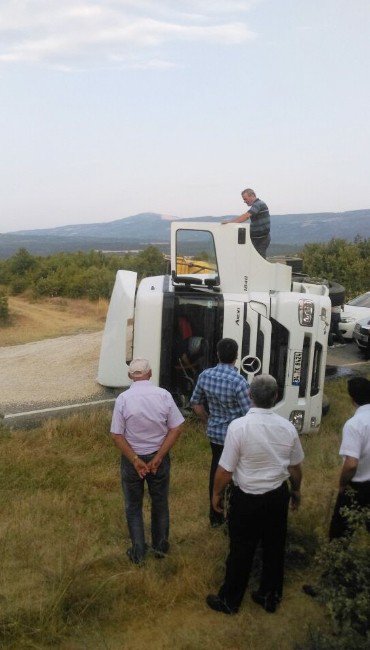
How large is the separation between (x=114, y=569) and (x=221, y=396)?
60.2 inches

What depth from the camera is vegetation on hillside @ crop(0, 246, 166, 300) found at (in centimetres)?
3120

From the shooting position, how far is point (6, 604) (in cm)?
400

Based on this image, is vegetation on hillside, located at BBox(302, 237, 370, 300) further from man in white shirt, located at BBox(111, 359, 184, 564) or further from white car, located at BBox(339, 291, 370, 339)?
man in white shirt, located at BBox(111, 359, 184, 564)

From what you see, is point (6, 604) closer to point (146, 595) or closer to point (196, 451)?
point (146, 595)

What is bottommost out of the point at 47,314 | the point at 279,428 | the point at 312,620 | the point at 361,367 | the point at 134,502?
the point at 47,314

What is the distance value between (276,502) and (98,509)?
2.44 m

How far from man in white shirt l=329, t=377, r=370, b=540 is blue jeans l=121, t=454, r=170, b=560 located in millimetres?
1298

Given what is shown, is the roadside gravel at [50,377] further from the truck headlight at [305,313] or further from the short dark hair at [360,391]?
the short dark hair at [360,391]

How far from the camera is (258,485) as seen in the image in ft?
12.7

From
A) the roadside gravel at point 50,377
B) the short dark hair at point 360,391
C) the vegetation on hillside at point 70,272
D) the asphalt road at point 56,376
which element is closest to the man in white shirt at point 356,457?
the short dark hair at point 360,391

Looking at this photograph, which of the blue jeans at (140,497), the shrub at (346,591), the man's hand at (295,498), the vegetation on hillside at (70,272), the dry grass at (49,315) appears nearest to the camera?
the shrub at (346,591)

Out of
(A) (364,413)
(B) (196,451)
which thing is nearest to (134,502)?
(A) (364,413)

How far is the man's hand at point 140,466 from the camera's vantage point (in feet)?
14.9

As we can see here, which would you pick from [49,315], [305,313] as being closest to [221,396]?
[305,313]
